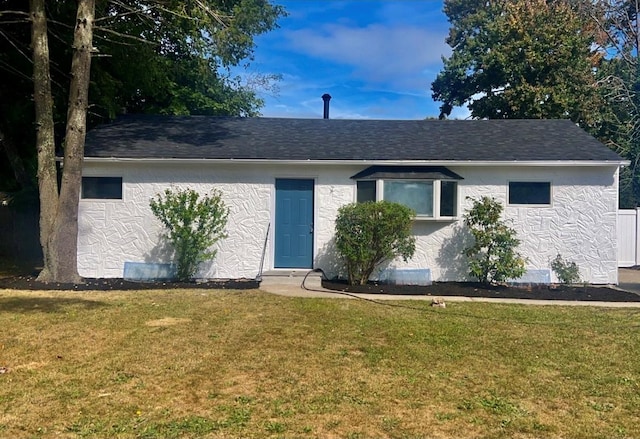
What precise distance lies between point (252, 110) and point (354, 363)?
1756cm

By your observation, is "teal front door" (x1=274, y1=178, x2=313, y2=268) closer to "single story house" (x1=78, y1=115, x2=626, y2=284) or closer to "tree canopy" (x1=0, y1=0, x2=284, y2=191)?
"single story house" (x1=78, y1=115, x2=626, y2=284)

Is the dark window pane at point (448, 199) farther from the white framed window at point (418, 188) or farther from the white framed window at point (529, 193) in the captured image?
the white framed window at point (529, 193)

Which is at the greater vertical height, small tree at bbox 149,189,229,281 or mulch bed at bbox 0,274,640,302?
small tree at bbox 149,189,229,281

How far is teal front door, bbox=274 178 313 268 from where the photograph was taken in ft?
34.6

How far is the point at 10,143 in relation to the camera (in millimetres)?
12617

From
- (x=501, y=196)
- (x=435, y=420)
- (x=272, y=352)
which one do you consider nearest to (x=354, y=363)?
(x=272, y=352)

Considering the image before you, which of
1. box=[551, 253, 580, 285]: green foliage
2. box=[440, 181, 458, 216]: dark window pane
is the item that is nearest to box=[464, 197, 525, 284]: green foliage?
box=[440, 181, 458, 216]: dark window pane

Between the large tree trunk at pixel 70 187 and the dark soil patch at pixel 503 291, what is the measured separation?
5192 mm

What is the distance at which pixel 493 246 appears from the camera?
31.8 ft

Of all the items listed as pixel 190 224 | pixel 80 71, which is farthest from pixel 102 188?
pixel 80 71

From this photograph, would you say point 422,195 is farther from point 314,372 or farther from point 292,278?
point 314,372

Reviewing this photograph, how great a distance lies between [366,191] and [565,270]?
4595 millimetres

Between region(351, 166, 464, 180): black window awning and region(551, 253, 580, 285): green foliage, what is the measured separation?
280 centimetres

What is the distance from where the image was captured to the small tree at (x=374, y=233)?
30.1ft
